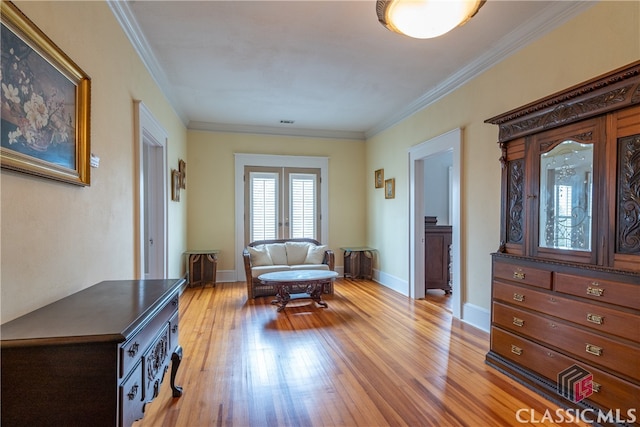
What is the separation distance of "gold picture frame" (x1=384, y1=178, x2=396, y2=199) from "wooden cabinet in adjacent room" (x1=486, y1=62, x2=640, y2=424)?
2.69 m

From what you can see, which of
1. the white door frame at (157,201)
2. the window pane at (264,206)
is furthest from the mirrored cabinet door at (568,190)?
the window pane at (264,206)

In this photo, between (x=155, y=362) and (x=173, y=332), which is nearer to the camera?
(x=155, y=362)

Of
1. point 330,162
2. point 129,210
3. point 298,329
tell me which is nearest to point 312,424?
point 298,329

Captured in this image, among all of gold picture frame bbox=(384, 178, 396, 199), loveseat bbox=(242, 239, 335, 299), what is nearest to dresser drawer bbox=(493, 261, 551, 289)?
loveseat bbox=(242, 239, 335, 299)

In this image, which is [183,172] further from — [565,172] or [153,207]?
[565,172]

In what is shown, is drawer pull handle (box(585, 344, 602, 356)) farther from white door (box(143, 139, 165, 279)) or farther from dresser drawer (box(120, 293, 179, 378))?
white door (box(143, 139, 165, 279))


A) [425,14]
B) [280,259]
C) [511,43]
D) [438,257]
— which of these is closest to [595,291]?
[425,14]

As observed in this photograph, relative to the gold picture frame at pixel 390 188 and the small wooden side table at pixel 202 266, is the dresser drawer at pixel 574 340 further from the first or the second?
the small wooden side table at pixel 202 266

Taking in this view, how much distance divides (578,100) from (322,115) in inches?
146

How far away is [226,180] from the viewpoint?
587 cm

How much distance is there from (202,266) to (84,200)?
3.68 meters

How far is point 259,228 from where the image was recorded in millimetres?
5988

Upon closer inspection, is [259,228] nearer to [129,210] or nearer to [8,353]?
[129,210]

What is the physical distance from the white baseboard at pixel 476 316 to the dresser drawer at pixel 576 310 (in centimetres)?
90
